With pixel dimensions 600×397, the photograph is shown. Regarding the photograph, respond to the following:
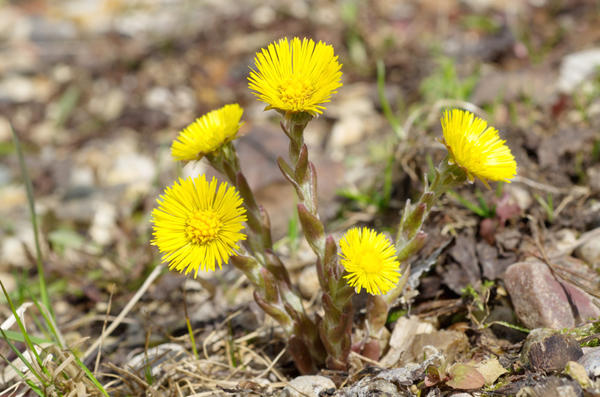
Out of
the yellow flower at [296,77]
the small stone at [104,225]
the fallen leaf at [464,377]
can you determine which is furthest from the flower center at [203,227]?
the small stone at [104,225]

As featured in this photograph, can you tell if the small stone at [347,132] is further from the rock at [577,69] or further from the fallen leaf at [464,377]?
the fallen leaf at [464,377]

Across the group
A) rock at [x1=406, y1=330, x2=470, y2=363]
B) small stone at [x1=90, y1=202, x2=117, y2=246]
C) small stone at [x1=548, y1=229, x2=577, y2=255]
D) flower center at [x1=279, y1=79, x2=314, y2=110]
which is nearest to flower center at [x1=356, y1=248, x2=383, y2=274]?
flower center at [x1=279, y1=79, x2=314, y2=110]

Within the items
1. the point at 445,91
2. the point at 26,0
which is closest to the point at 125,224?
the point at 445,91

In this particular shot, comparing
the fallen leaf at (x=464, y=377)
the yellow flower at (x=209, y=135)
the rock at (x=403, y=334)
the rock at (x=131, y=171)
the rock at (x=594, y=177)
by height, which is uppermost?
the yellow flower at (x=209, y=135)

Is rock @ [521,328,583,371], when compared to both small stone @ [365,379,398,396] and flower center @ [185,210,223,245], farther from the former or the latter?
flower center @ [185,210,223,245]

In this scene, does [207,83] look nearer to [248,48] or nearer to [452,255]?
[248,48]

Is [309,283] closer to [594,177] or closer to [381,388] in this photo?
[381,388]
